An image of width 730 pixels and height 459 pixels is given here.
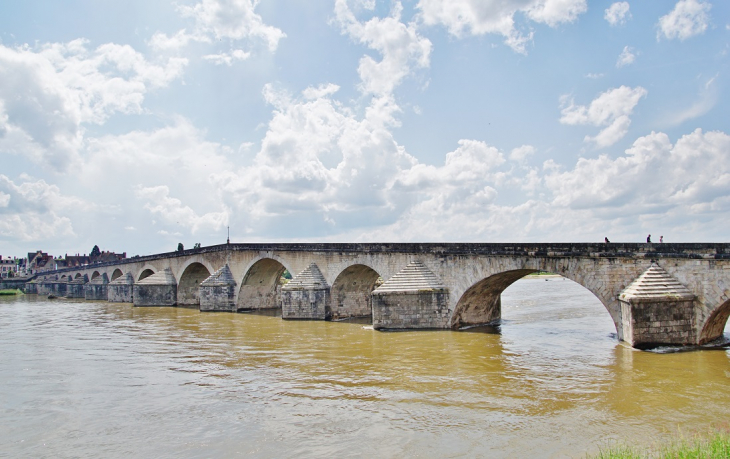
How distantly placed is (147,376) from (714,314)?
14859 millimetres

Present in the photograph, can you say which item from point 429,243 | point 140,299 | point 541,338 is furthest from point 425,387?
point 140,299

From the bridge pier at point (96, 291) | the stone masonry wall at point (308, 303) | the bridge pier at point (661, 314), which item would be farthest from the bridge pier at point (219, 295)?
the bridge pier at point (661, 314)

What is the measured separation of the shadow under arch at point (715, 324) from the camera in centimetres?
1281

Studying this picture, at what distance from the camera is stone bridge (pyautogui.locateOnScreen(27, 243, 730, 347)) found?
1297 centimetres

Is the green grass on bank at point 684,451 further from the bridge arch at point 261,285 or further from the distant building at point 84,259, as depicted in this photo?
the distant building at point 84,259

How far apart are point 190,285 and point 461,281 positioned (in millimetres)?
25471

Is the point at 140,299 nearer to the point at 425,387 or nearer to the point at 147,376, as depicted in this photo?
the point at 147,376

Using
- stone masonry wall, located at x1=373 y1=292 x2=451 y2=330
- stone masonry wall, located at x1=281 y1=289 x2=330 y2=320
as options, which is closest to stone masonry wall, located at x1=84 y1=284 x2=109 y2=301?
stone masonry wall, located at x1=281 y1=289 x2=330 y2=320

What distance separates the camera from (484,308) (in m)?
19.8

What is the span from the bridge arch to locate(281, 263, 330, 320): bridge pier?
490 cm

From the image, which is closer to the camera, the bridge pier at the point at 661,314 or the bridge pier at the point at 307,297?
the bridge pier at the point at 661,314

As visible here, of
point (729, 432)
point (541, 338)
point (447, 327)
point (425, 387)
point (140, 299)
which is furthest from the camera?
point (140, 299)

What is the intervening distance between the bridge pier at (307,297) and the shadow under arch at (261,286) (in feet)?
16.5

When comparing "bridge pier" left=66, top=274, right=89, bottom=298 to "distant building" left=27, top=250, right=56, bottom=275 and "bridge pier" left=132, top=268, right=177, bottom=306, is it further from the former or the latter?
"distant building" left=27, top=250, right=56, bottom=275
